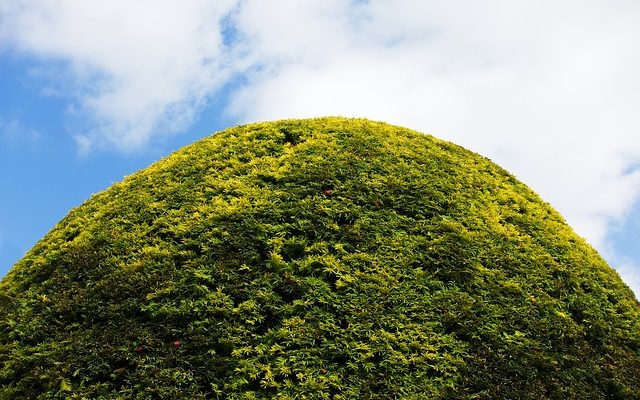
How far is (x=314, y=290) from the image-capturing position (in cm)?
716

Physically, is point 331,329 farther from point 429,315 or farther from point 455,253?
point 455,253

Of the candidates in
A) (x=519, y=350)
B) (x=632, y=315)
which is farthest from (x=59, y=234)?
(x=632, y=315)

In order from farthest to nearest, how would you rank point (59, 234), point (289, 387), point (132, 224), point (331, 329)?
point (59, 234)
point (132, 224)
point (331, 329)
point (289, 387)

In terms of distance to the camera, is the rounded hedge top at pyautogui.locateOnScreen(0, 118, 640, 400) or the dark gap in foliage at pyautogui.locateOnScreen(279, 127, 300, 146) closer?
the rounded hedge top at pyautogui.locateOnScreen(0, 118, 640, 400)

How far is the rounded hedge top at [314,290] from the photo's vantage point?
672 cm

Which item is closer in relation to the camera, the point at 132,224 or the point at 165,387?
the point at 165,387

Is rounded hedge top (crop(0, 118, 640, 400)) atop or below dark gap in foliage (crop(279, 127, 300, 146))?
below

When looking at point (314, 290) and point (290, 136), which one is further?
point (290, 136)

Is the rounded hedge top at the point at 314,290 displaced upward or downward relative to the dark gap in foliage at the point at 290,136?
downward

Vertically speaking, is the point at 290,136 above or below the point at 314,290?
above

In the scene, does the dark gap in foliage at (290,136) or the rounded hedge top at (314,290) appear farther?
the dark gap in foliage at (290,136)

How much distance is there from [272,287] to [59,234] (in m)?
3.96

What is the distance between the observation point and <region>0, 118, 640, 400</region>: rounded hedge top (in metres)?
6.72

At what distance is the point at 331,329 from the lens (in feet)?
22.4
